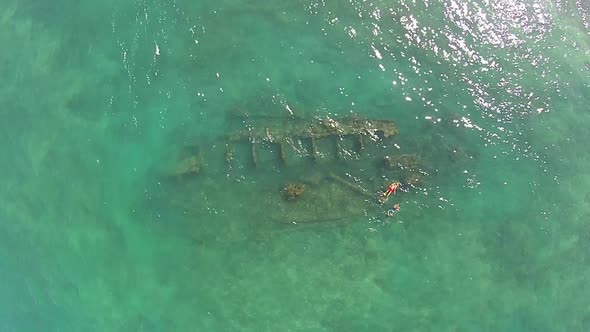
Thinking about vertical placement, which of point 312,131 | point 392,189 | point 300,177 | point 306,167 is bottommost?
point 300,177

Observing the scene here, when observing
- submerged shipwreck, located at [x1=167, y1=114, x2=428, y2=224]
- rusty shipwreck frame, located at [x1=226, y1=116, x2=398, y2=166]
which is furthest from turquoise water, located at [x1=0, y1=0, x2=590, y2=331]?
rusty shipwreck frame, located at [x1=226, y1=116, x2=398, y2=166]

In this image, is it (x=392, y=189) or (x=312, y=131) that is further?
(x=312, y=131)

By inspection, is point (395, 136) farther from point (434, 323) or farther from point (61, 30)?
point (61, 30)

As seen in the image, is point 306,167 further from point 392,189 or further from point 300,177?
point 392,189

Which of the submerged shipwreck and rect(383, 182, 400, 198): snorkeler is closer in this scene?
rect(383, 182, 400, 198): snorkeler

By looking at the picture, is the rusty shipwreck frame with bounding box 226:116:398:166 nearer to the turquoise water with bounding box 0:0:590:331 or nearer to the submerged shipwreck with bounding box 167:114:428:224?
the submerged shipwreck with bounding box 167:114:428:224

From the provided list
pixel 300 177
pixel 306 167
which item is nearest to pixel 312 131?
pixel 306 167
